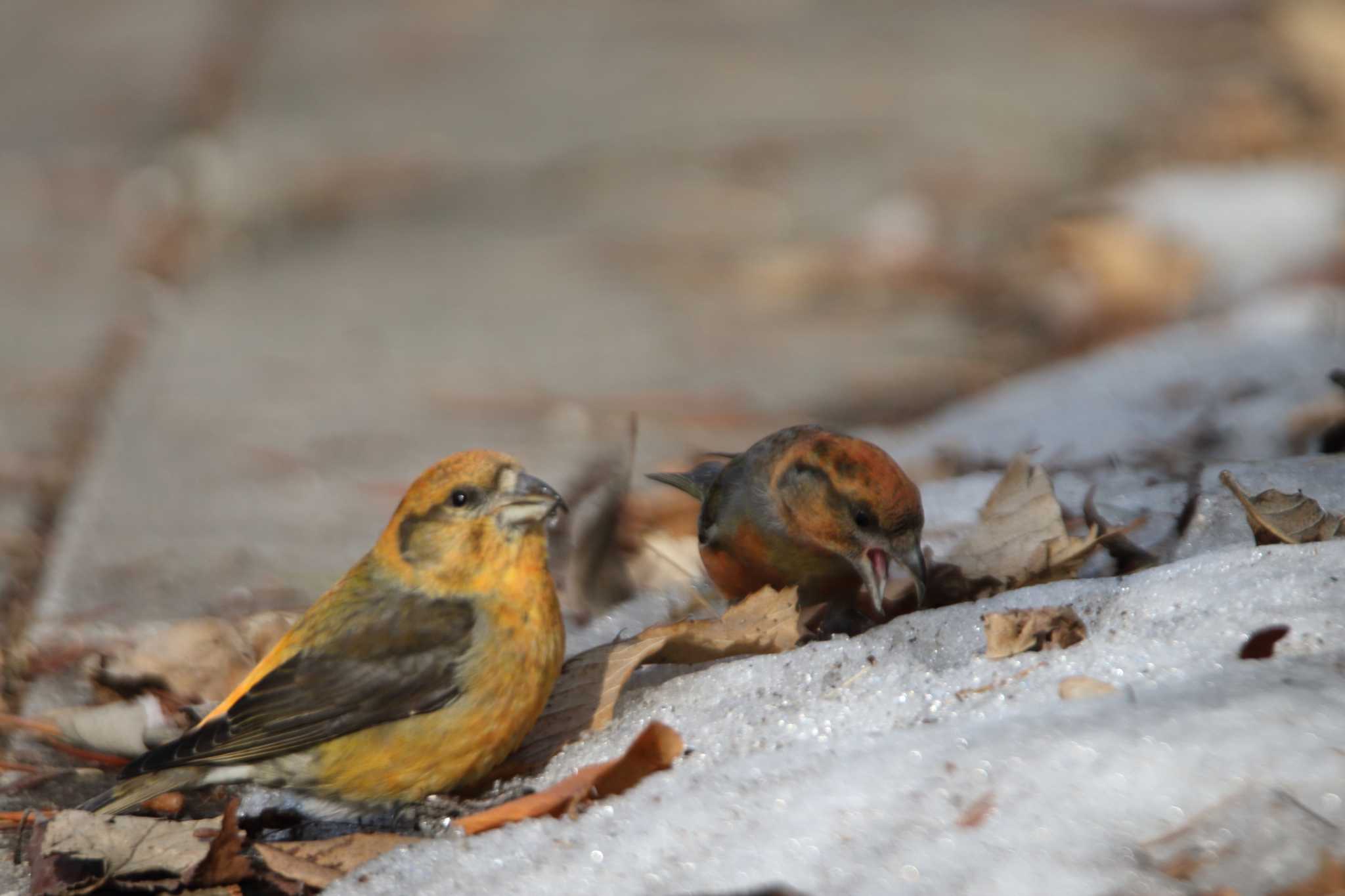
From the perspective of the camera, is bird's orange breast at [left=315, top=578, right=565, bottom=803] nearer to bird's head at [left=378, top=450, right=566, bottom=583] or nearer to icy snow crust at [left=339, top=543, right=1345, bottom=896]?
icy snow crust at [left=339, top=543, right=1345, bottom=896]

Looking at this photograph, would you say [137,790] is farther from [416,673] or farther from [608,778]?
[608,778]

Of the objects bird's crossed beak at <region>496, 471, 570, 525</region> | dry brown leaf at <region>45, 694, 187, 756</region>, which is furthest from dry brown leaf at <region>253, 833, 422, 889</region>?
bird's crossed beak at <region>496, 471, 570, 525</region>

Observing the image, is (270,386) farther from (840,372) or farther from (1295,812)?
(1295,812)

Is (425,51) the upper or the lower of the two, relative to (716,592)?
upper

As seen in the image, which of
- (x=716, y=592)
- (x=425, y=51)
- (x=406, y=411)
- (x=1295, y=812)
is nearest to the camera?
(x=1295, y=812)

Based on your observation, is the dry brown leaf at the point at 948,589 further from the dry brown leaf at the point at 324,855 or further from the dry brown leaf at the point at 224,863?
the dry brown leaf at the point at 224,863

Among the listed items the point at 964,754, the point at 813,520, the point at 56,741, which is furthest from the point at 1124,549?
the point at 56,741

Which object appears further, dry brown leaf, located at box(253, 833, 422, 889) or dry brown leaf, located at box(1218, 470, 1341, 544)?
dry brown leaf, located at box(1218, 470, 1341, 544)

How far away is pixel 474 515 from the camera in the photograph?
3.29 metres

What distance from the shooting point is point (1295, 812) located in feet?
6.61

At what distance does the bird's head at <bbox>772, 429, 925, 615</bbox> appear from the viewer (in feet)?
10.5

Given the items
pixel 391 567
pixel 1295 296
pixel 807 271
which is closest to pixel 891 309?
pixel 807 271

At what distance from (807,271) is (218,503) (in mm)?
3470

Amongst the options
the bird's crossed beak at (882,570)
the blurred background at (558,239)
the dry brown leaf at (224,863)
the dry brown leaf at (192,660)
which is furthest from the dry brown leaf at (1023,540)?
the dry brown leaf at (192,660)
